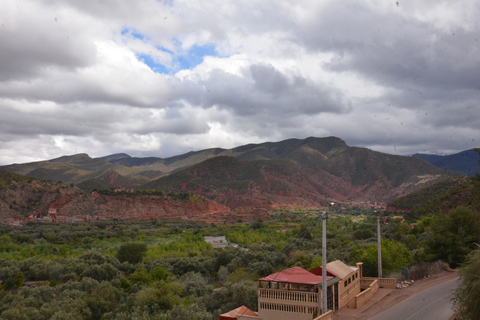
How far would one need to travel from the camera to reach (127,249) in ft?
131

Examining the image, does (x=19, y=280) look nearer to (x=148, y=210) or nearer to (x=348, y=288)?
(x=348, y=288)

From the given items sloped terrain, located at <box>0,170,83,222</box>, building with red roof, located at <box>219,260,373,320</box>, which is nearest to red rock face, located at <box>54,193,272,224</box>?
sloped terrain, located at <box>0,170,83,222</box>

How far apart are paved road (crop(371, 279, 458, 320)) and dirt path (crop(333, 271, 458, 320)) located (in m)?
0.47

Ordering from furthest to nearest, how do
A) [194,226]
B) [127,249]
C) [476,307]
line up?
[194,226] < [127,249] < [476,307]

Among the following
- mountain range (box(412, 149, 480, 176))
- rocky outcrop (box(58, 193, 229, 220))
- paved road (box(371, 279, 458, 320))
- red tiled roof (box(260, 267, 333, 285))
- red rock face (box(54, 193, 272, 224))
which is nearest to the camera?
red tiled roof (box(260, 267, 333, 285))

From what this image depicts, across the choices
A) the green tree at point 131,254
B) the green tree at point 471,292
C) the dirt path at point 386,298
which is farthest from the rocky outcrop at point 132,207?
the green tree at point 471,292

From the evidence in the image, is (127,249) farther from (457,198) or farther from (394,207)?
(394,207)

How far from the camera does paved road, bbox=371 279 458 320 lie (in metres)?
16.5

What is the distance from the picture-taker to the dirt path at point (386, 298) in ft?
56.7

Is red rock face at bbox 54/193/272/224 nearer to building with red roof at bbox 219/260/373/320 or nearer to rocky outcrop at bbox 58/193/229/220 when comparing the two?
rocky outcrop at bbox 58/193/229/220

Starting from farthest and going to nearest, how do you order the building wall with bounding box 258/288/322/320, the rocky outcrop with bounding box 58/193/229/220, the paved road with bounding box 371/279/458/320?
1. the rocky outcrop with bounding box 58/193/229/220
2. the paved road with bounding box 371/279/458/320
3. the building wall with bounding box 258/288/322/320

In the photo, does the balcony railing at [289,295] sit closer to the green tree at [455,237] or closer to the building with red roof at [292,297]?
the building with red roof at [292,297]

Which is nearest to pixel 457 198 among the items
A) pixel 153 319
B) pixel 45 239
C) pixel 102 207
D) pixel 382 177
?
pixel 153 319

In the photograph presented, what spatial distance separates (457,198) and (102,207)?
75148mm
